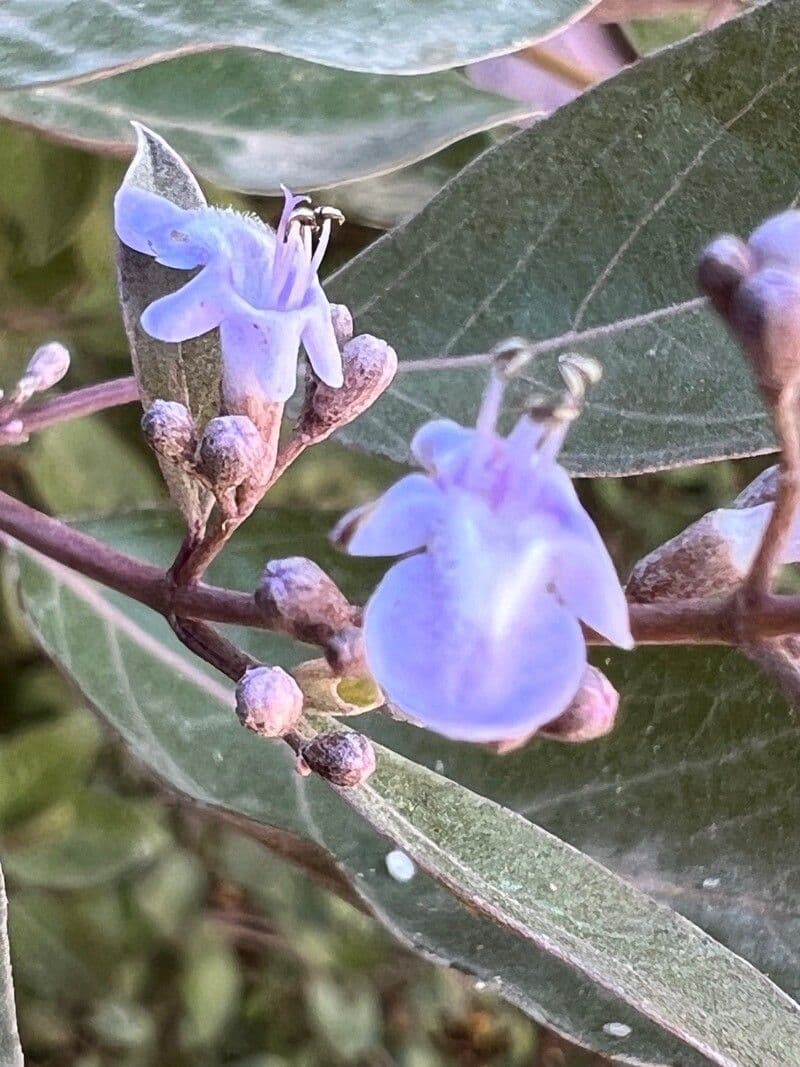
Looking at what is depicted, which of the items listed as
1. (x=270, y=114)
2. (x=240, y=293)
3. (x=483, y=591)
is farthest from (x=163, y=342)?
(x=270, y=114)

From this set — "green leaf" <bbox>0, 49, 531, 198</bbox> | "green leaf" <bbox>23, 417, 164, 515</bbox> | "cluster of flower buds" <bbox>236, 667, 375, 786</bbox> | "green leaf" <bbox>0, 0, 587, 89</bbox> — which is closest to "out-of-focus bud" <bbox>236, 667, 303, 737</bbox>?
"cluster of flower buds" <bbox>236, 667, 375, 786</bbox>

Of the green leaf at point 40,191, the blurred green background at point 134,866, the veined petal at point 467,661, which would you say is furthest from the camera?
the blurred green background at point 134,866

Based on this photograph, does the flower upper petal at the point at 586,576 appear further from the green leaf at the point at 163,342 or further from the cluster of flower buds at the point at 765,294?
the green leaf at the point at 163,342

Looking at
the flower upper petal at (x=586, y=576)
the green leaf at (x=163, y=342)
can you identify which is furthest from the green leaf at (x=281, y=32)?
the flower upper petal at (x=586, y=576)

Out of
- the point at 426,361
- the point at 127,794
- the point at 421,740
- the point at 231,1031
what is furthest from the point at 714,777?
the point at 231,1031

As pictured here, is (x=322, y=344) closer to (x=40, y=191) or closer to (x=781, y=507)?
(x=781, y=507)
